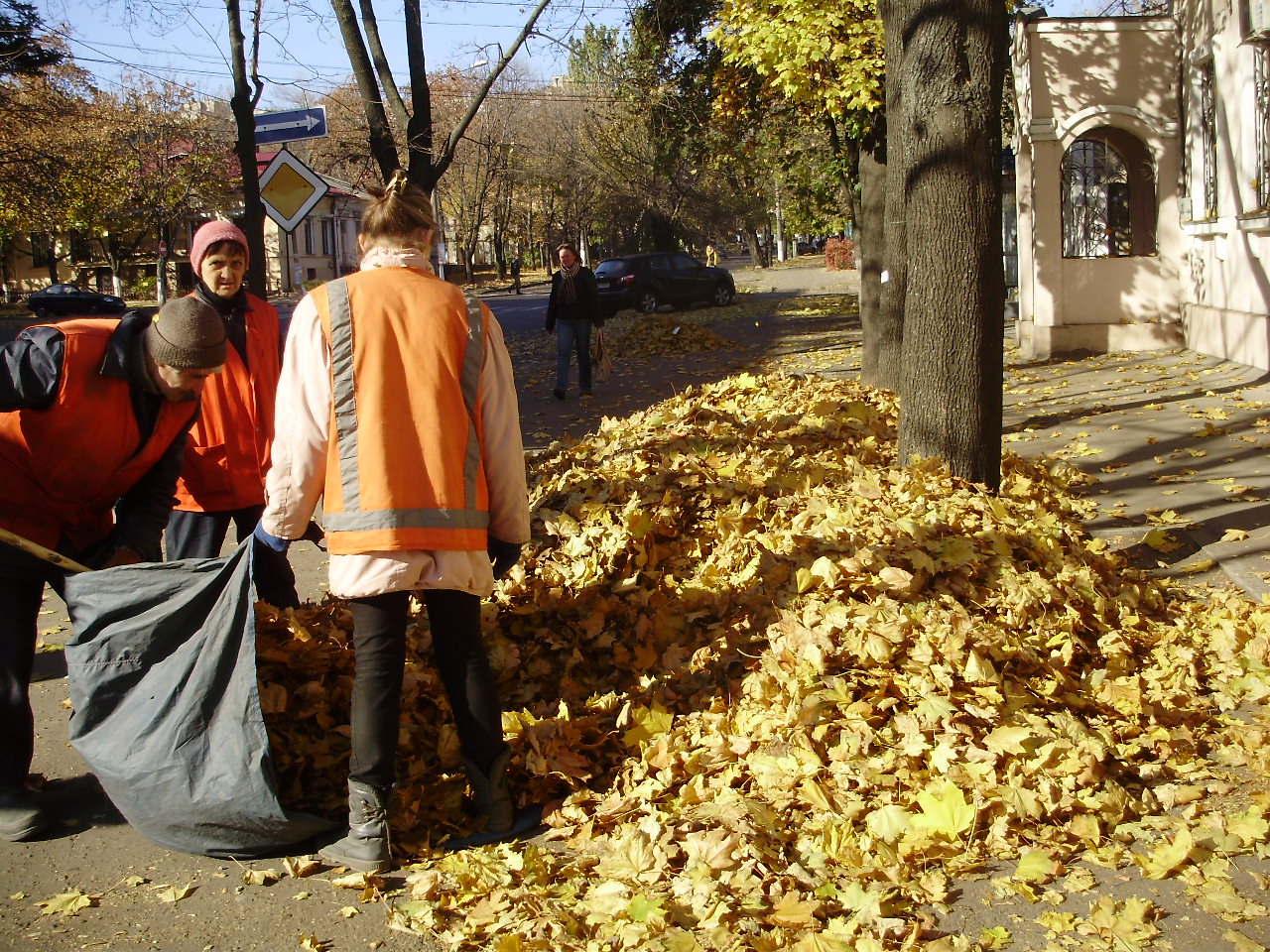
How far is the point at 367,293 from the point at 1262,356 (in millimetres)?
11028

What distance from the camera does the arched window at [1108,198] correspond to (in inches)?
664

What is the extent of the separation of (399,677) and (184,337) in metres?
1.25

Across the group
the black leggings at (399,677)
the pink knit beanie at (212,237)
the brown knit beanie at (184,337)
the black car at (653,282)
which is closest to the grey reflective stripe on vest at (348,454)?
the black leggings at (399,677)

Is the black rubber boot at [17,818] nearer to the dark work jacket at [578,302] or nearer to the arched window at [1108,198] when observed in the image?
the dark work jacket at [578,302]

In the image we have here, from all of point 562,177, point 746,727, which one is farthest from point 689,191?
point 746,727

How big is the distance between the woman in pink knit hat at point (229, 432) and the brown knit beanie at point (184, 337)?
81cm

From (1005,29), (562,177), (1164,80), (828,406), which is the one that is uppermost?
(562,177)

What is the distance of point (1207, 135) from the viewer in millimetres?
14156

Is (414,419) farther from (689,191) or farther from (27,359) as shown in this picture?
(689,191)

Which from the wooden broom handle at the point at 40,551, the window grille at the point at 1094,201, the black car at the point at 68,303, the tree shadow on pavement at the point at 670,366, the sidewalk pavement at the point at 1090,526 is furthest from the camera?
the black car at the point at 68,303

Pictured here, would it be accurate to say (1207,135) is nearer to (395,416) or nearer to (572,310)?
(572,310)

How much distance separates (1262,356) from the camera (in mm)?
11758

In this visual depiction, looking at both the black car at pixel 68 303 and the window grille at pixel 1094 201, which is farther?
the black car at pixel 68 303

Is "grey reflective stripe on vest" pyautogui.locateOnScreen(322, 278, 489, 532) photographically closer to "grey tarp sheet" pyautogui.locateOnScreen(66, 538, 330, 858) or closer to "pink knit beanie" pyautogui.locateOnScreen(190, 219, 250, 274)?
"grey tarp sheet" pyautogui.locateOnScreen(66, 538, 330, 858)
